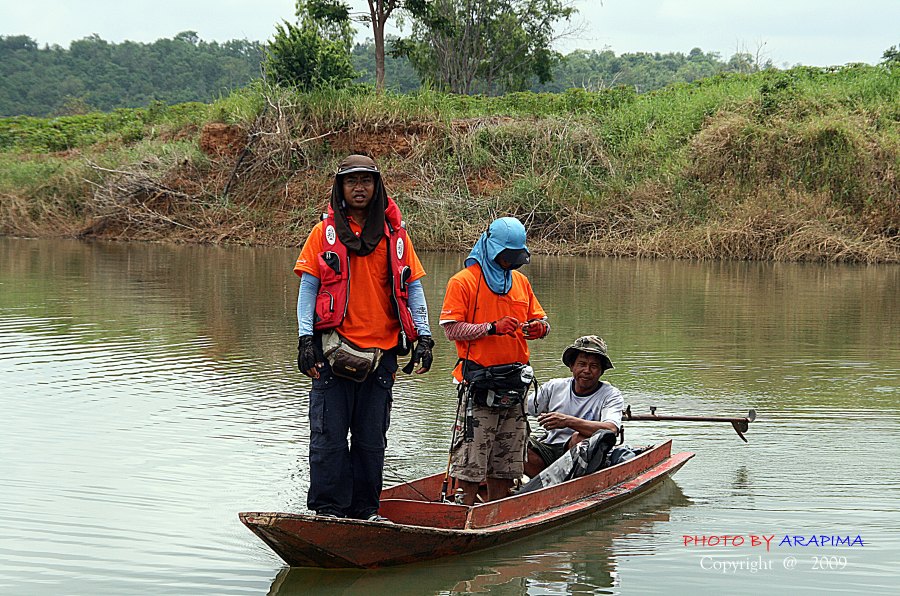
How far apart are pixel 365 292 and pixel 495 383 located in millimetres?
946

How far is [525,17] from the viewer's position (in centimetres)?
5103

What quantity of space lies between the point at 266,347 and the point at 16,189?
77.1 feet

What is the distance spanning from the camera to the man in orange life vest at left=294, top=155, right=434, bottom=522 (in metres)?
5.67

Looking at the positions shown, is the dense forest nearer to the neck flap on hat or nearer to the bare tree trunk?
the bare tree trunk

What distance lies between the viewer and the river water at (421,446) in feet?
18.9

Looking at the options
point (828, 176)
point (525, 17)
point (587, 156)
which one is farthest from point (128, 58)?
point (828, 176)

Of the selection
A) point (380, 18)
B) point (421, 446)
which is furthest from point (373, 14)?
point (421, 446)

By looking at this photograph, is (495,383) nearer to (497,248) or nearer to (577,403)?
(497,248)

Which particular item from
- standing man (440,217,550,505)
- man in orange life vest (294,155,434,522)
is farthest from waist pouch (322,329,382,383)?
standing man (440,217,550,505)

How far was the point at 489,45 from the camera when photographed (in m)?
50.8

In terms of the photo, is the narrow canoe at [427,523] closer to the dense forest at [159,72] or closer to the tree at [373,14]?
the tree at [373,14]

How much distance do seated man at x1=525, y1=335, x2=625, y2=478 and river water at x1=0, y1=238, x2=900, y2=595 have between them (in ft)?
1.84

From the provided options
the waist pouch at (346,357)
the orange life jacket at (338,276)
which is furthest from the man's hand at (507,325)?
the waist pouch at (346,357)

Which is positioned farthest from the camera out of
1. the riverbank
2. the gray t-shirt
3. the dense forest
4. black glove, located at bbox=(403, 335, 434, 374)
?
the dense forest
